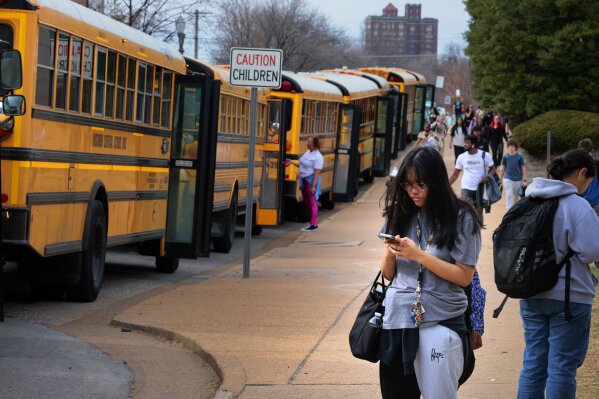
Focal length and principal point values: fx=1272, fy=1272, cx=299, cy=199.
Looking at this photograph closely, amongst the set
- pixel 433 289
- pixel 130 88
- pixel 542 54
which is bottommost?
pixel 433 289

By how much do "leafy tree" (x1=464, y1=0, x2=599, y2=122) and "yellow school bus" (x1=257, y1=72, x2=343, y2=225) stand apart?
860 centimetres

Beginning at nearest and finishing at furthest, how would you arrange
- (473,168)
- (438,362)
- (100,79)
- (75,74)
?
1. (438,362)
2. (75,74)
3. (100,79)
4. (473,168)

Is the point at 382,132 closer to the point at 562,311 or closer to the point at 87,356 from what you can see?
the point at 87,356

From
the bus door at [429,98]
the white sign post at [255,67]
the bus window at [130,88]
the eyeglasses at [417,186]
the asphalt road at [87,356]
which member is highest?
the bus door at [429,98]

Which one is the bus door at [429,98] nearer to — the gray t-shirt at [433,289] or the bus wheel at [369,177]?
the bus wheel at [369,177]

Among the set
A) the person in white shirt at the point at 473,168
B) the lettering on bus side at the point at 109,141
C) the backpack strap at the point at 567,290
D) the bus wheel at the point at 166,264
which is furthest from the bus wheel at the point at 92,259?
the person in white shirt at the point at 473,168

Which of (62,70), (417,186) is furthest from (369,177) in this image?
(417,186)

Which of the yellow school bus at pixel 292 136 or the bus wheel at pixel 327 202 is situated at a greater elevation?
the yellow school bus at pixel 292 136

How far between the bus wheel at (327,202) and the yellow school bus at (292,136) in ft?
2.87

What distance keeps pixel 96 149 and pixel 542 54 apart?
24.4 meters

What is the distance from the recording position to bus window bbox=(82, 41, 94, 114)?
459 inches

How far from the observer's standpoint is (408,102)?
52438 millimetres

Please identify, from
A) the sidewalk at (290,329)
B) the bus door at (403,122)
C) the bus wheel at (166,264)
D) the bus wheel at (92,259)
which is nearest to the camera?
the sidewalk at (290,329)

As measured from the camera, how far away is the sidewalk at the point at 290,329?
26.4ft
